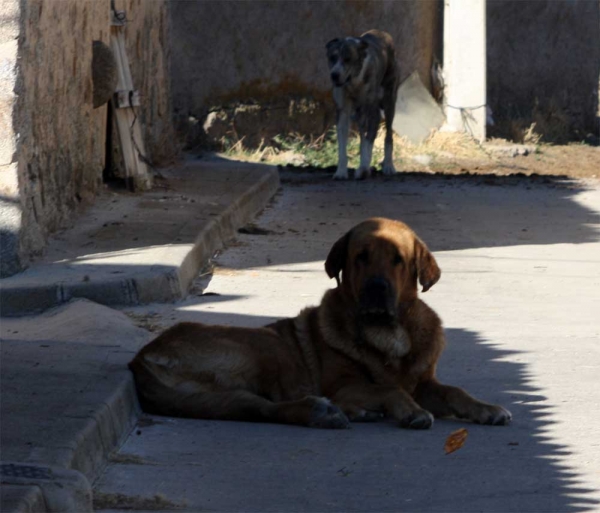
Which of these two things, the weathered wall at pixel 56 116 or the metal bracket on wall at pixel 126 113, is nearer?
the weathered wall at pixel 56 116

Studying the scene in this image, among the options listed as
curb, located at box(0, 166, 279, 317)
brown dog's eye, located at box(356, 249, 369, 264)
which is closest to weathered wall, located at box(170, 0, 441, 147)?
curb, located at box(0, 166, 279, 317)

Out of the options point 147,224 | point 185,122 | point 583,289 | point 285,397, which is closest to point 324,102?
point 185,122

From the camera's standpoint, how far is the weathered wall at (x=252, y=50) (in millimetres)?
18984

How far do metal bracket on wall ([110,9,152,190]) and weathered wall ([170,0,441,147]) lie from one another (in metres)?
6.13

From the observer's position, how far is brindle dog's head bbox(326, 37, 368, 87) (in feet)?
53.4

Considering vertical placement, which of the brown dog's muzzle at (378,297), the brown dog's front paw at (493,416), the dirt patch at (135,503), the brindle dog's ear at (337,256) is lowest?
the brown dog's front paw at (493,416)

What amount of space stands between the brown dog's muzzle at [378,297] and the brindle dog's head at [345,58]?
37.4 feet

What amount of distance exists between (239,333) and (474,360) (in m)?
1.66

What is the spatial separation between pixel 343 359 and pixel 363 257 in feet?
1.49

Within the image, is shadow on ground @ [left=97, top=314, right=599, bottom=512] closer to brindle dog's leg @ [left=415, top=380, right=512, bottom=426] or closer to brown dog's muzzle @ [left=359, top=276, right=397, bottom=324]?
brindle dog's leg @ [left=415, top=380, right=512, bottom=426]

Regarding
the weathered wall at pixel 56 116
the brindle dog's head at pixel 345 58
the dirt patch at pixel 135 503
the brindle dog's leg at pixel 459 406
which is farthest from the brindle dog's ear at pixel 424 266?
the brindle dog's head at pixel 345 58

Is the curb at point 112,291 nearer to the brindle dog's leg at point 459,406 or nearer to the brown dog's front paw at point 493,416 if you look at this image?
the brindle dog's leg at point 459,406

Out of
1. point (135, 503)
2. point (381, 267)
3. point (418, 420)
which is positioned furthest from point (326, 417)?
point (135, 503)

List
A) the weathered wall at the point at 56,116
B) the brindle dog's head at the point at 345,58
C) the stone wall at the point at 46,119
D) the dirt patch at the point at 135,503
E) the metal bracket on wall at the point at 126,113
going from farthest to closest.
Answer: the brindle dog's head at the point at 345,58 → the metal bracket on wall at the point at 126,113 → the weathered wall at the point at 56,116 → the stone wall at the point at 46,119 → the dirt patch at the point at 135,503
